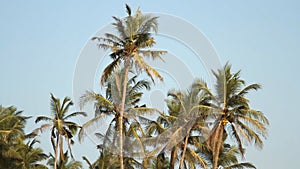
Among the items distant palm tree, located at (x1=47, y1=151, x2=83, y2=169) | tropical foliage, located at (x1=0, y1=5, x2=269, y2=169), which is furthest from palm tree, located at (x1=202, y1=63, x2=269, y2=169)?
distant palm tree, located at (x1=47, y1=151, x2=83, y2=169)

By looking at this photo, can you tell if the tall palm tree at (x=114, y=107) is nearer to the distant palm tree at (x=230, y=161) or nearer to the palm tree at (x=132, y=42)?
the palm tree at (x=132, y=42)

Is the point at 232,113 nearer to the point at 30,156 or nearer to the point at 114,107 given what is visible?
the point at 114,107

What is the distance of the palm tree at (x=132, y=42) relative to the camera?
30031mm

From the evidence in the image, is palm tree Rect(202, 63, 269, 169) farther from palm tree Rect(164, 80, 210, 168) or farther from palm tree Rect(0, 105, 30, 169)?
palm tree Rect(0, 105, 30, 169)

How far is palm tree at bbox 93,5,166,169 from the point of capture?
3003 centimetres

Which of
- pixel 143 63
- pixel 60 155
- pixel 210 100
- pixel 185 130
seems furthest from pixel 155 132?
pixel 60 155

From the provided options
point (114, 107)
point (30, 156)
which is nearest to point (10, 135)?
point (30, 156)

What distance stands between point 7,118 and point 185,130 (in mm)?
15102

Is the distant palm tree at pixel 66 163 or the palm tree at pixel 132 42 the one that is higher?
the palm tree at pixel 132 42

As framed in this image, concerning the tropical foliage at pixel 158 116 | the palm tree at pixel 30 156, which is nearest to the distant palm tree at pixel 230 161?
the tropical foliage at pixel 158 116

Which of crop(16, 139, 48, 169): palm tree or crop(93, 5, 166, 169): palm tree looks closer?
crop(93, 5, 166, 169): palm tree

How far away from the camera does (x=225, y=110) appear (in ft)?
107

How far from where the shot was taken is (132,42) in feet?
99.7

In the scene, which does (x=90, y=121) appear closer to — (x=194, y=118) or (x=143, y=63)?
(x=143, y=63)
